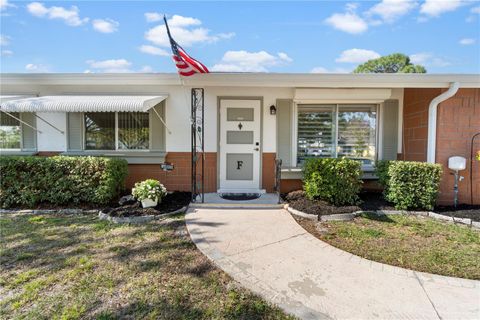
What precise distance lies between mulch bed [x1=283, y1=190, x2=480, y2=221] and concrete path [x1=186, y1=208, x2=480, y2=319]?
3.22 feet

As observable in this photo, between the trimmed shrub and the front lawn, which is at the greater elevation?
the trimmed shrub

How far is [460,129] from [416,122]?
77 cm

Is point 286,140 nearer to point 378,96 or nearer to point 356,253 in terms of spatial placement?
point 378,96

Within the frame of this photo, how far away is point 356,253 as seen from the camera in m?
3.15

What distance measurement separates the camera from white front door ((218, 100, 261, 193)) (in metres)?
6.00

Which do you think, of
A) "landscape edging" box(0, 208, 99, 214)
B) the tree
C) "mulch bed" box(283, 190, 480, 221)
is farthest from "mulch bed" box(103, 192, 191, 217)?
the tree

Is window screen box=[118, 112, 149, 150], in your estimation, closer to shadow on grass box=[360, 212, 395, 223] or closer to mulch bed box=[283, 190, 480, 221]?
mulch bed box=[283, 190, 480, 221]

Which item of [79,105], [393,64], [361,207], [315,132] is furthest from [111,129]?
[393,64]

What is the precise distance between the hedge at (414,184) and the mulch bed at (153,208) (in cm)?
418

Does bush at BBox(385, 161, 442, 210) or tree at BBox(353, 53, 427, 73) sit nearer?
bush at BBox(385, 161, 442, 210)

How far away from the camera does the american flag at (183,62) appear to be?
15.4 ft

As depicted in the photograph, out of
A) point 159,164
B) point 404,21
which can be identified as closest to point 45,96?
point 159,164

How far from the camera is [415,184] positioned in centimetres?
475

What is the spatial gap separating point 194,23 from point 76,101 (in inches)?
130
